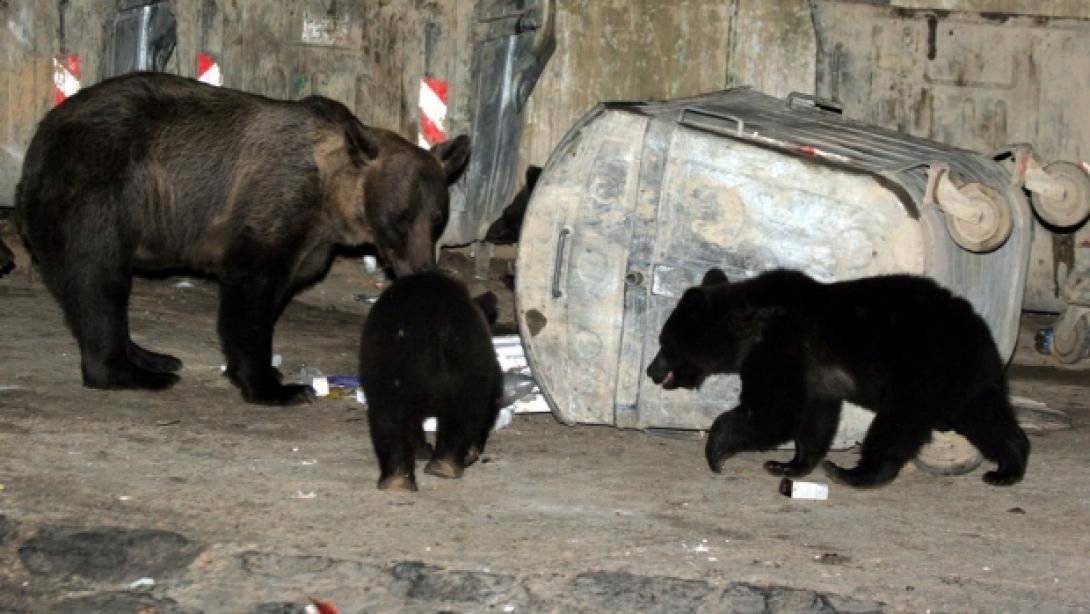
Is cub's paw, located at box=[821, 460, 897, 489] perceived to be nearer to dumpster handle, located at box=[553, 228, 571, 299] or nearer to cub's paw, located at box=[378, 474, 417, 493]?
dumpster handle, located at box=[553, 228, 571, 299]

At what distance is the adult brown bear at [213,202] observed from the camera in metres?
7.97

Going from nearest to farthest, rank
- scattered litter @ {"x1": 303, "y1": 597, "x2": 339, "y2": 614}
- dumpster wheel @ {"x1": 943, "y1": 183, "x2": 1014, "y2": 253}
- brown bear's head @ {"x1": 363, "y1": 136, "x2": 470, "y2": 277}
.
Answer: scattered litter @ {"x1": 303, "y1": 597, "x2": 339, "y2": 614} → dumpster wheel @ {"x1": 943, "y1": 183, "x2": 1014, "y2": 253} → brown bear's head @ {"x1": 363, "y1": 136, "x2": 470, "y2": 277}

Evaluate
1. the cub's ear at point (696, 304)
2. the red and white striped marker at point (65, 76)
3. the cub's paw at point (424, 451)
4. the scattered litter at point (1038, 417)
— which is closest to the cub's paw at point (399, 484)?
the cub's paw at point (424, 451)

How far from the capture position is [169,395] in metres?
8.15

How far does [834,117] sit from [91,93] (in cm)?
381

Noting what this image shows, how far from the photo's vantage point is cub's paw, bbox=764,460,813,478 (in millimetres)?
7160

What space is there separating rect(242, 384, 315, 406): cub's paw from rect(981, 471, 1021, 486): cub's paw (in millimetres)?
3273

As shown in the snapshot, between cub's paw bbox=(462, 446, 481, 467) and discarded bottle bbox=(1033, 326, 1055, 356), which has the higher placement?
discarded bottle bbox=(1033, 326, 1055, 356)

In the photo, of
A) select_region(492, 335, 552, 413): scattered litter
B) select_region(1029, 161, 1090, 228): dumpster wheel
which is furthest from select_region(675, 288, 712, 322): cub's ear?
select_region(1029, 161, 1090, 228): dumpster wheel

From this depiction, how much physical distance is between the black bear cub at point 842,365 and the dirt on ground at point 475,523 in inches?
8.6

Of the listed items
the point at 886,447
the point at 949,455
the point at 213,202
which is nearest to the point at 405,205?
the point at 213,202

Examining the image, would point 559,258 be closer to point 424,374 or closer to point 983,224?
point 424,374

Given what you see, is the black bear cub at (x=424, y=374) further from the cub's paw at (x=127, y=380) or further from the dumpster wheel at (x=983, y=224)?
the dumpster wheel at (x=983, y=224)

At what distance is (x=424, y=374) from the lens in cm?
664
